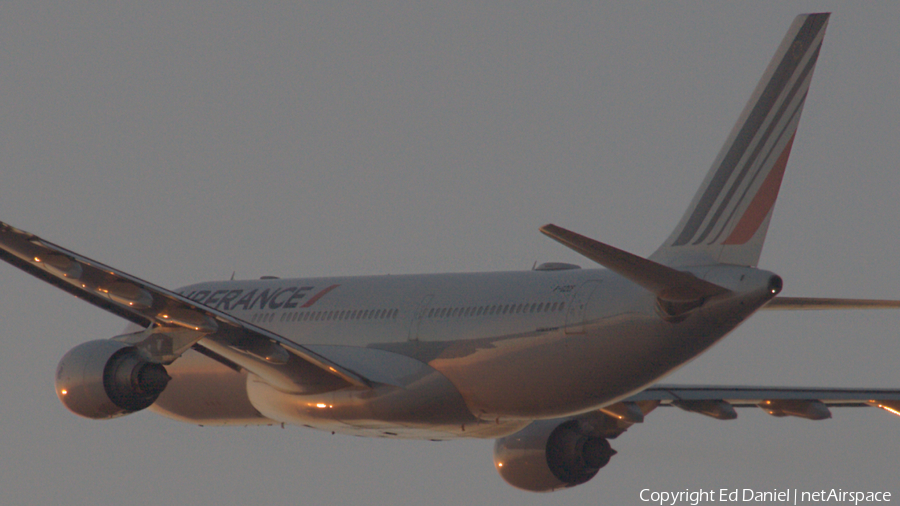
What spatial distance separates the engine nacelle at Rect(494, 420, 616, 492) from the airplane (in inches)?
48.8

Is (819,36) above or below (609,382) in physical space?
above

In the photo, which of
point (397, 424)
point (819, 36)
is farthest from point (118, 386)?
point (819, 36)

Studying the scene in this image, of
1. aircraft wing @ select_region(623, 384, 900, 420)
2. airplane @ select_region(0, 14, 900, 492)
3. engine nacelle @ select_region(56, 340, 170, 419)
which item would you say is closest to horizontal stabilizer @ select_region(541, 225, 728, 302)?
airplane @ select_region(0, 14, 900, 492)

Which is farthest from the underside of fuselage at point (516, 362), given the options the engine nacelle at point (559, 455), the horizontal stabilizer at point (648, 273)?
the engine nacelle at point (559, 455)

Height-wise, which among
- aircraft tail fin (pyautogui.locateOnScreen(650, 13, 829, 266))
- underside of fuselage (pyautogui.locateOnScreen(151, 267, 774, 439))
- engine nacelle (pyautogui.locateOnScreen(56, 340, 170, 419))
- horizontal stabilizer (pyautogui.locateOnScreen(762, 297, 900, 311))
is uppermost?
aircraft tail fin (pyautogui.locateOnScreen(650, 13, 829, 266))

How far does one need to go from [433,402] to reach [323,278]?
6374mm

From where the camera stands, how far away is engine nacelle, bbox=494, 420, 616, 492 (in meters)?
31.4

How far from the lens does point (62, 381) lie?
2508cm

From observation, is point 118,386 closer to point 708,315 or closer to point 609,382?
point 609,382

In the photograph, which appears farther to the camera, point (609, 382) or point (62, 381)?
point (62, 381)

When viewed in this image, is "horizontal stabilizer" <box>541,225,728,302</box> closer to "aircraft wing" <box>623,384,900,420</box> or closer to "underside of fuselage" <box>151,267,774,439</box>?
"underside of fuselage" <box>151,267,774,439</box>

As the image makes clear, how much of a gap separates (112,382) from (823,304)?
12163mm

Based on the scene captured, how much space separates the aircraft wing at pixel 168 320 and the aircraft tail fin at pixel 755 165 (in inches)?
278

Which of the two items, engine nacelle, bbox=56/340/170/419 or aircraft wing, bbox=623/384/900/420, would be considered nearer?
engine nacelle, bbox=56/340/170/419
